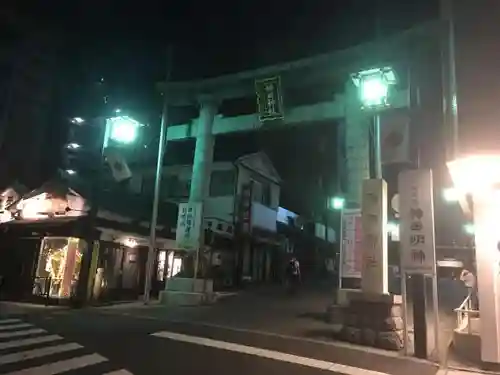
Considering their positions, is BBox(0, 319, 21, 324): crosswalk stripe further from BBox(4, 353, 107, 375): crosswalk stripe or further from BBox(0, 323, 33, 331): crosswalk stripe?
BBox(4, 353, 107, 375): crosswalk stripe

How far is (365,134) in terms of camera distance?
49.5ft

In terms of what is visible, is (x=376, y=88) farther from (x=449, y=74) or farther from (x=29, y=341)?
(x=29, y=341)

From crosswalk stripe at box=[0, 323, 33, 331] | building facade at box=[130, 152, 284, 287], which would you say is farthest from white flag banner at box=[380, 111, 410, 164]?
building facade at box=[130, 152, 284, 287]

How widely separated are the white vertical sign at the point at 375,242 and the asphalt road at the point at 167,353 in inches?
75.7

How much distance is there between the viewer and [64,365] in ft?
24.4

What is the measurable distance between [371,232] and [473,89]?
4737 mm

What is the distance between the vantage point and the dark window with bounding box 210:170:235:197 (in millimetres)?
30188

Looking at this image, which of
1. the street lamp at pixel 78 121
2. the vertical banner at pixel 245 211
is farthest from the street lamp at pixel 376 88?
the vertical banner at pixel 245 211

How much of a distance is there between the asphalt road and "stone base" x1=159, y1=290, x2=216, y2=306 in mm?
5790

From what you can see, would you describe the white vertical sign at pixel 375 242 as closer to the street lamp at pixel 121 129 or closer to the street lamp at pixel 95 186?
the street lamp at pixel 95 186

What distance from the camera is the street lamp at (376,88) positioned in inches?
499

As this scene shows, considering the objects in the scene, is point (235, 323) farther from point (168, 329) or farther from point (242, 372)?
point (242, 372)

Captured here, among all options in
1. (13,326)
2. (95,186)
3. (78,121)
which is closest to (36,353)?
(13,326)

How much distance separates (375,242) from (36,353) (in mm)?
8536
